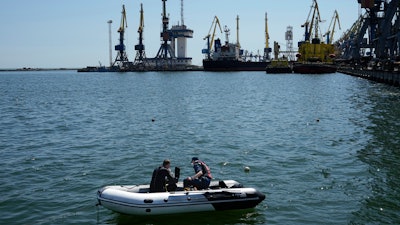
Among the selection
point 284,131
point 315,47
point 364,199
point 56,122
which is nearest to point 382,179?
point 364,199

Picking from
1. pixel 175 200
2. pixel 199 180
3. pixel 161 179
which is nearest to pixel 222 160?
pixel 199 180

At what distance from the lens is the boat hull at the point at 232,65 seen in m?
188

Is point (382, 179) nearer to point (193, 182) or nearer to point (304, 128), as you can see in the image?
point (193, 182)

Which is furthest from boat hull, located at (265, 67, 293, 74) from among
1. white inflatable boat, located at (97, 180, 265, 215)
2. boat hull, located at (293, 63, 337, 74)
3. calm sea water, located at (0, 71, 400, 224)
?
white inflatable boat, located at (97, 180, 265, 215)

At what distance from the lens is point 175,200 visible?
13914mm

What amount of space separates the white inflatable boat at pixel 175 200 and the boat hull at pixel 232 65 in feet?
573

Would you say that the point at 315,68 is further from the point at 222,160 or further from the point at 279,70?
the point at 222,160

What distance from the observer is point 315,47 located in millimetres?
156500

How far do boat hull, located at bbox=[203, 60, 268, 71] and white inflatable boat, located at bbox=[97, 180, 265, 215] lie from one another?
174574 millimetres

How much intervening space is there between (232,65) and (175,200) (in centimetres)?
17750

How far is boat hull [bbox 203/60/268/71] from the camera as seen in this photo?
18850cm

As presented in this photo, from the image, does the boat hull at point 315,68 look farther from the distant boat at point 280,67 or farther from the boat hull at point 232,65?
the boat hull at point 232,65

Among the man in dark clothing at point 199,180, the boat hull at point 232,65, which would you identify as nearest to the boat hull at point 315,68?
the boat hull at point 232,65

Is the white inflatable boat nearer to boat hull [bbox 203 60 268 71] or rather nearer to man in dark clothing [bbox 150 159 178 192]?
man in dark clothing [bbox 150 159 178 192]
